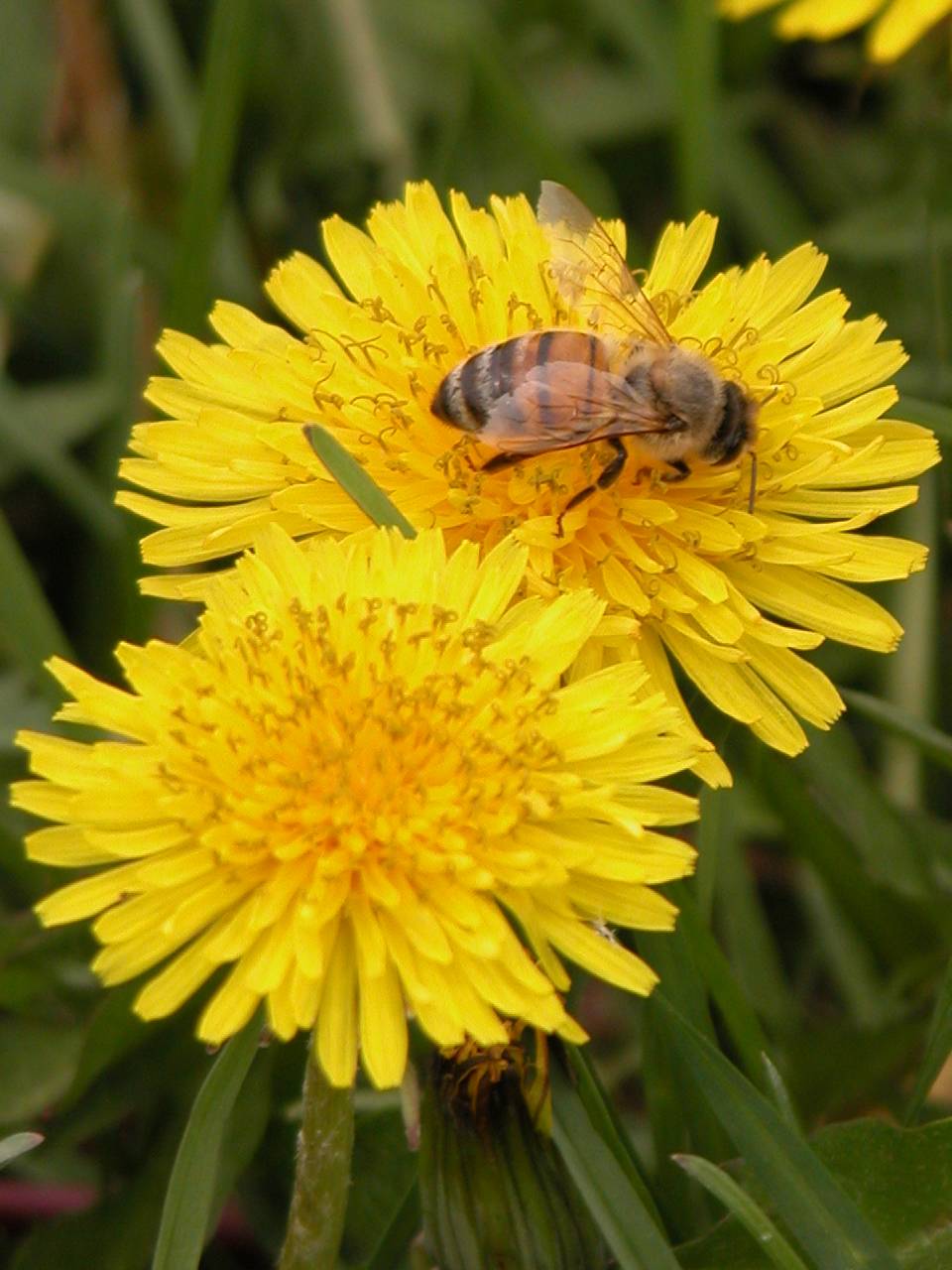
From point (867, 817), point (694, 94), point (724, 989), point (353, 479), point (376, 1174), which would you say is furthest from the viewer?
point (694, 94)

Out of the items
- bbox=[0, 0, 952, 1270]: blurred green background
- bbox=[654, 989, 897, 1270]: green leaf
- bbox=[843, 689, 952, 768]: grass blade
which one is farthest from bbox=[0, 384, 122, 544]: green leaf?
bbox=[654, 989, 897, 1270]: green leaf

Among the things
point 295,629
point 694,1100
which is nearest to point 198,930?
point 295,629

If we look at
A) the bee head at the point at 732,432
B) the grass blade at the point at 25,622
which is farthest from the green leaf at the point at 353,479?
the grass blade at the point at 25,622

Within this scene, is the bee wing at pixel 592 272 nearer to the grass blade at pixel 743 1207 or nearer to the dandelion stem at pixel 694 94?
the dandelion stem at pixel 694 94

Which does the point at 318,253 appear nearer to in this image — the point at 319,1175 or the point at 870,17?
the point at 870,17

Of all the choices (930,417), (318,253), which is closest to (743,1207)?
(930,417)

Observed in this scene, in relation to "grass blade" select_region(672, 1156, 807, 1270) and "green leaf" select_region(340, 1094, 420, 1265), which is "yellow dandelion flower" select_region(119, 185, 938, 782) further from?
"green leaf" select_region(340, 1094, 420, 1265)
